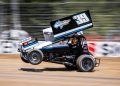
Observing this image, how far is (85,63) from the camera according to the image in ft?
45.9

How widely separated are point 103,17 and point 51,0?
20.7ft

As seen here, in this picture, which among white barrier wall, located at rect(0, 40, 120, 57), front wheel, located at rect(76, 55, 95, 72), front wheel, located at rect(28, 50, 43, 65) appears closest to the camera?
front wheel, located at rect(28, 50, 43, 65)

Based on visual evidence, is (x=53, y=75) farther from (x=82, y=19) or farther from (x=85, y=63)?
(x=82, y=19)

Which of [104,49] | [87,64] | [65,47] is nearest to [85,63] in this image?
[87,64]

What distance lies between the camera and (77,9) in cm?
2030

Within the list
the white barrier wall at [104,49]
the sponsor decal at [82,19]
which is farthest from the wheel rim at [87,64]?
the white barrier wall at [104,49]

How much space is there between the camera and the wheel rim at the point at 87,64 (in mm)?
13914

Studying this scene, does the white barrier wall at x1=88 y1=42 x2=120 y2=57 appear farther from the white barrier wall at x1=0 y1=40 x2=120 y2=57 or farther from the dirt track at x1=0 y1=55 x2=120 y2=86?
the dirt track at x1=0 y1=55 x2=120 y2=86

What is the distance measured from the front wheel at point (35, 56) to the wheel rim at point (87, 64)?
1392 millimetres

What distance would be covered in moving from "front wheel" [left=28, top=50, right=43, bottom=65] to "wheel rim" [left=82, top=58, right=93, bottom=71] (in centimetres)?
139

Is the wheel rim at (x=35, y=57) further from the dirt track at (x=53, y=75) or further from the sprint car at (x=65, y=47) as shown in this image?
the dirt track at (x=53, y=75)

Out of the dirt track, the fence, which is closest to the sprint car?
the dirt track

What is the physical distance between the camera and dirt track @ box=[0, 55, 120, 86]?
1165 cm

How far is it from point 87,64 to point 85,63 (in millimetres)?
77
